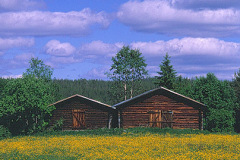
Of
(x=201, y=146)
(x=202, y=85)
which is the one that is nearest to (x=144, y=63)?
(x=202, y=85)

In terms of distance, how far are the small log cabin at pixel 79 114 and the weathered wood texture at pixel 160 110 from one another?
270cm

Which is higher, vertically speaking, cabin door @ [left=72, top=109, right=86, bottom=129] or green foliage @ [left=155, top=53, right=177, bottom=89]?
green foliage @ [left=155, top=53, right=177, bottom=89]

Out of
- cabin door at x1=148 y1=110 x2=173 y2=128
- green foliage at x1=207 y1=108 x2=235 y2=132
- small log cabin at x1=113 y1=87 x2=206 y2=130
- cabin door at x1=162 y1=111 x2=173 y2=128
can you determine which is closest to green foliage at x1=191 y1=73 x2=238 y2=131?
green foliage at x1=207 y1=108 x2=235 y2=132

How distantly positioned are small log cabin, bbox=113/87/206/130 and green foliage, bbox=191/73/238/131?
1390 millimetres

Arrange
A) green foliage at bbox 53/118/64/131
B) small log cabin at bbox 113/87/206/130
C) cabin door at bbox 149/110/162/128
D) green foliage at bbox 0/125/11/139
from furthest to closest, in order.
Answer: green foliage at bbox 53/118/64/131 → cabin door at bbox 149/110/162/128 → small log cabin at bbox 113/87/206/130 → green foliage at bbox 0/125/11/139

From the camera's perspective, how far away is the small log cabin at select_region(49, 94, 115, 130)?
152ft

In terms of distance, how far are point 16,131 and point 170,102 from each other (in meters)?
18.3

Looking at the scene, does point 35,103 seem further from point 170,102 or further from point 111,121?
point 170,102

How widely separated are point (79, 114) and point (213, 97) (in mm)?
16764

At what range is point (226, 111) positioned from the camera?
44.9 m

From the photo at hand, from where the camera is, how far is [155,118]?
4494 centimetres

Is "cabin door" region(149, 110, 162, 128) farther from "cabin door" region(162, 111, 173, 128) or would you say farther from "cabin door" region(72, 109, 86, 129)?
"cabin door" region(72, 109, 86, 129)

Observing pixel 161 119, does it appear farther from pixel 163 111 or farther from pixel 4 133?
pixel 4 133

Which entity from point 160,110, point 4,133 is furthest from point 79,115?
point 160,110
